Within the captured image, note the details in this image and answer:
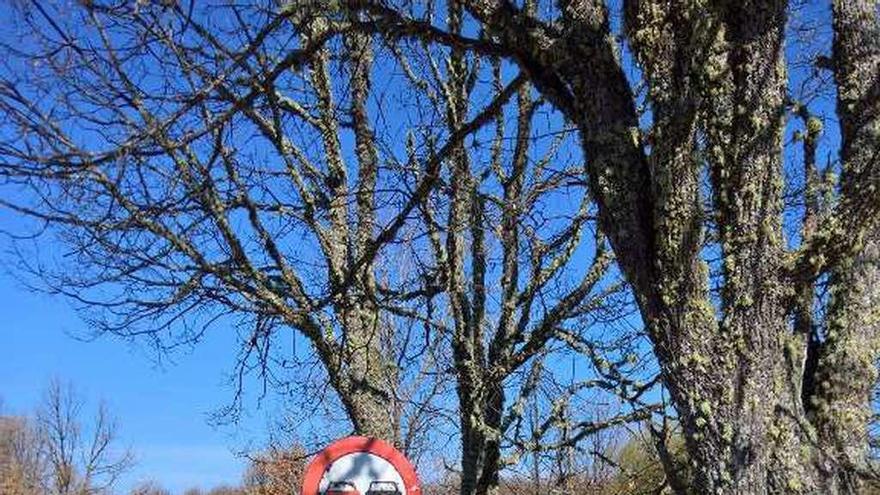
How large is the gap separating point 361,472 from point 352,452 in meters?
0.12

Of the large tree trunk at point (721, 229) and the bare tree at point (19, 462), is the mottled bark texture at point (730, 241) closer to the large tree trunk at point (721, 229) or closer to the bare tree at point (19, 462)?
the large tree trunk at point (721, 229)

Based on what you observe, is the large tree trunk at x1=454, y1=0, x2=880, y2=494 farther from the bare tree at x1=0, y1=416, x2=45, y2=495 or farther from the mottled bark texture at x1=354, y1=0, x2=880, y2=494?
the bare tree at x1=0, y1=416, x2=45, y2=495

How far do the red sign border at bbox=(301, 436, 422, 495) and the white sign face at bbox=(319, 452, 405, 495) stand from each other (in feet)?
0.06

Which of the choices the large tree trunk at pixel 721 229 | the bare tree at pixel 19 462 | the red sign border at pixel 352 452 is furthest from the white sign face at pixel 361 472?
the bare tree at pixel 19 462

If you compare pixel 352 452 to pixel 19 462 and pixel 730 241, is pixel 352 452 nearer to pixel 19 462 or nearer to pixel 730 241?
pixel 730 241

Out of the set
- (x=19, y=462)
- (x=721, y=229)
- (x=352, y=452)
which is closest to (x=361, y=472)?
(x=352, y=452)

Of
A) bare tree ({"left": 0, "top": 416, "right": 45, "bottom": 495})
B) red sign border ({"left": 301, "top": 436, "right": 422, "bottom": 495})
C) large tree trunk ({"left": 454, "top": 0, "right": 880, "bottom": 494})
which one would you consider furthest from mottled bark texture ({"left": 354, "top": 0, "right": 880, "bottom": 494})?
bare tree ({"left": 0, "top": 416, "right": 45, "bottom": 495})

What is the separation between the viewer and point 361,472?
5.45 metres

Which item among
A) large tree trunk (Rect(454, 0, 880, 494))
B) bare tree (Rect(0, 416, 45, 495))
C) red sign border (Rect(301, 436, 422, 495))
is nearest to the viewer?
large tree trunk (Rect(454, 0, 880, 494))

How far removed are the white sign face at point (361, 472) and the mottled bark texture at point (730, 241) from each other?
2248 mm

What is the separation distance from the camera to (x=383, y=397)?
31.3ft

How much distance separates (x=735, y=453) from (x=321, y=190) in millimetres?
6993

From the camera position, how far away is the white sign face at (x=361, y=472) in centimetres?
540

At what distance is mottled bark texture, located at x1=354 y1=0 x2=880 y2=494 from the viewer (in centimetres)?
350
